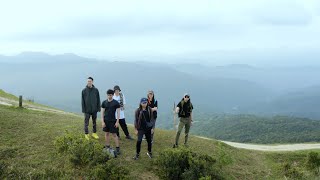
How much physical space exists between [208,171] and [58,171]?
5.44 m

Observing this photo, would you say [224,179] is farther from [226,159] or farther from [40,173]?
[40,173]

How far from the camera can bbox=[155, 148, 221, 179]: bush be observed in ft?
40.0

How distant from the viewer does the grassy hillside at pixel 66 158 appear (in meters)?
12.5

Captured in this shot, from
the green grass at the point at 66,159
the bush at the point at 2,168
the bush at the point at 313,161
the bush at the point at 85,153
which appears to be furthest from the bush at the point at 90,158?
the bush at the point at 313,161

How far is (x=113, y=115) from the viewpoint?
538 inches

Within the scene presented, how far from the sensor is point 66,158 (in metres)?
13.2

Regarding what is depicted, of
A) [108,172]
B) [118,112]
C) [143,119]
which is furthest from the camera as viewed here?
[118,112]

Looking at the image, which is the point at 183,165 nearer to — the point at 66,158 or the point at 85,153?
the point at 85,153

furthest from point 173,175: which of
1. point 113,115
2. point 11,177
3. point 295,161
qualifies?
point 295,161

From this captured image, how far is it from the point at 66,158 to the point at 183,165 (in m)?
4.54

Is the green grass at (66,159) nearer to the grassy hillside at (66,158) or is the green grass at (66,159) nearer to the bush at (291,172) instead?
the grassy hillside at (66,158)

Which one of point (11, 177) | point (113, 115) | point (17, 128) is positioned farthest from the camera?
point (17, 128)

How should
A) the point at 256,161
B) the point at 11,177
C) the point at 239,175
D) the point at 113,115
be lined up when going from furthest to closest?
1. the point at 256,161
2. the point at 239,175
3. the point at 113,115
4. the point at 11,177

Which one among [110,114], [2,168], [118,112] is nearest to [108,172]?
[110,114]
